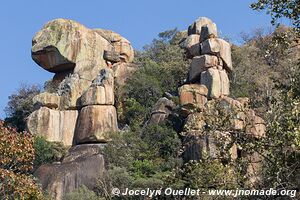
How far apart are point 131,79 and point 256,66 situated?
23.0 feet

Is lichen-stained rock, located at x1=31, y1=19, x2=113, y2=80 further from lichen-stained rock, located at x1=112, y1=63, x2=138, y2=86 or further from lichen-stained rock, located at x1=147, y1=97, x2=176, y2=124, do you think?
lichen-stained rock, located at x1=147, y1=97, x2=176, y2=124

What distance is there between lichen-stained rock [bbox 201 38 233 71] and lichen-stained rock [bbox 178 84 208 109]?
2.27m

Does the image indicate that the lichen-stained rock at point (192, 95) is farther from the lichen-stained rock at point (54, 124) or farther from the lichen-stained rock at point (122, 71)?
the lichen-stained rock at point (54, 124)

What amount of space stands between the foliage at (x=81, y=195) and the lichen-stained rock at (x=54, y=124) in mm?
6793

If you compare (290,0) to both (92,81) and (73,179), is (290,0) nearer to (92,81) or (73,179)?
(73,179)

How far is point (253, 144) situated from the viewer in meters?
9.27

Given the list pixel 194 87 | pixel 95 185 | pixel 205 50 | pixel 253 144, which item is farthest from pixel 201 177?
pixel 205 50

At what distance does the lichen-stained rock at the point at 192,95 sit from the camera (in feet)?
93.8

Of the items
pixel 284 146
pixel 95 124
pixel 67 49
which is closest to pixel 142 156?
pixel 95 124

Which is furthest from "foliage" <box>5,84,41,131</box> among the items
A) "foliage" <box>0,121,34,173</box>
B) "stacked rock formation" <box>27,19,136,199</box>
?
"foliage" <box>0,121,34,173</box>

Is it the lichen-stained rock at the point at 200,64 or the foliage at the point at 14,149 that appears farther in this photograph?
the lichen-stained rock at the point at 200,64

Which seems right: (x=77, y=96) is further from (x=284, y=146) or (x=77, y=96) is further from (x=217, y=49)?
(x=284, y=146)

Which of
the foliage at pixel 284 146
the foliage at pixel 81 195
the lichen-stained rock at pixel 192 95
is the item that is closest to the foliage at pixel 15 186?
the foliage at pixel 284 146

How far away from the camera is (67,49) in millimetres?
34344
